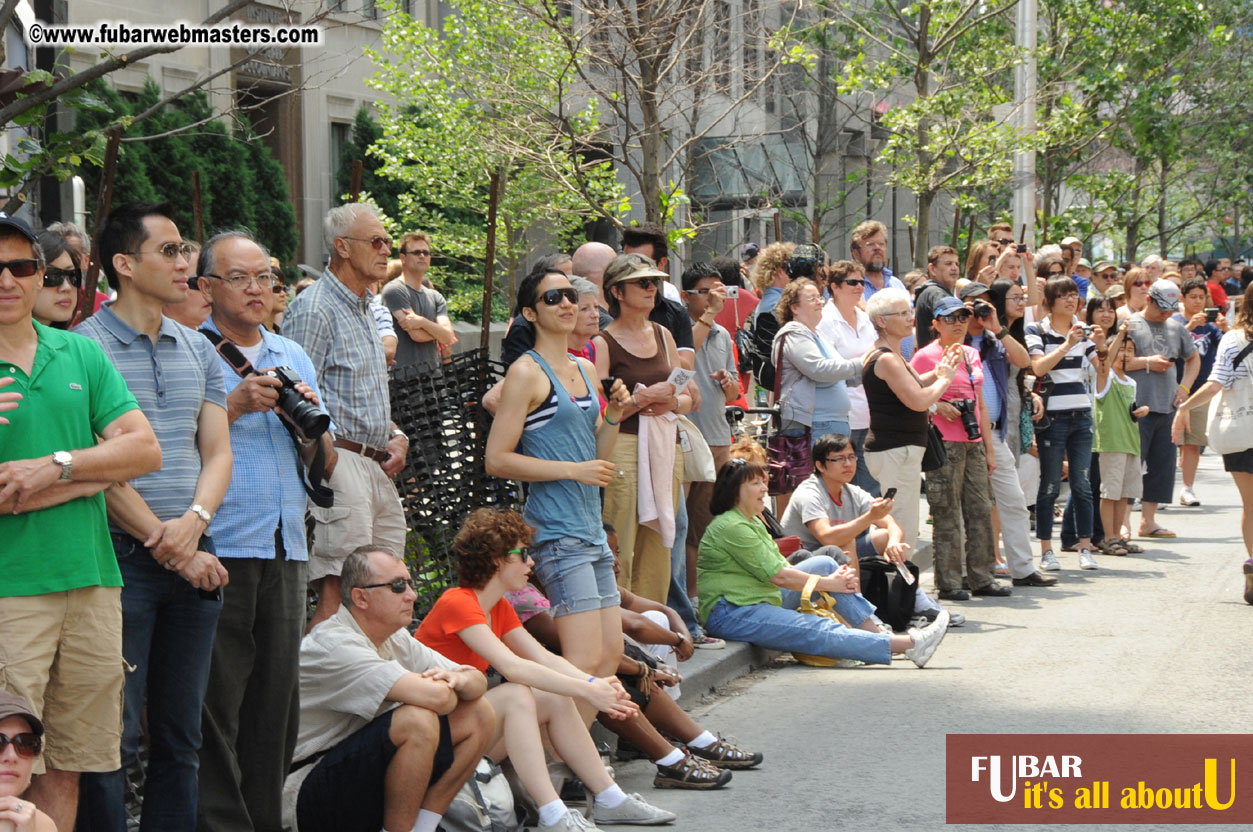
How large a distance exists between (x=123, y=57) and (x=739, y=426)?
6572mm

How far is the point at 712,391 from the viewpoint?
959 centimetres

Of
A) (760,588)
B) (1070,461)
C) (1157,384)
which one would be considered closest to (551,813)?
(760,588)

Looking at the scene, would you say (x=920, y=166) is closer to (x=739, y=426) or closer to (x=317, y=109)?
(x=739, y=426)

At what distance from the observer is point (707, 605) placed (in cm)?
878

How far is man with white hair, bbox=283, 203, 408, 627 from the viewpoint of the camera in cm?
601

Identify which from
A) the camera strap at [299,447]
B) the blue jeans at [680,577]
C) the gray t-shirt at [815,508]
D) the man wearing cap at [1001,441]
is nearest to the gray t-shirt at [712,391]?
the gray t-shirt at [815,508]

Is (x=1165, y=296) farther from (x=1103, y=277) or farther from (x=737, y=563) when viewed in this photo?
(x=737, y=563)

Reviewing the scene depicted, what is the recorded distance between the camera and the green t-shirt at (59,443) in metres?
4.05

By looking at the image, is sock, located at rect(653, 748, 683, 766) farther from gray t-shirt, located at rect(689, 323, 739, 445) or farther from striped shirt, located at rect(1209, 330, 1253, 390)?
striped shirt, located at rect(1209, 330, 1253, 390)

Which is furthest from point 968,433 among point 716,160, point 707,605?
point 716,160

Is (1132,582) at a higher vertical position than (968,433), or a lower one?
lower

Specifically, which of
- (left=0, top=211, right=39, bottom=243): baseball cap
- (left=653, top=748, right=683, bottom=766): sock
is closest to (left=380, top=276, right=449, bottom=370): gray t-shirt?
(left=653, top=748, right=683, bottom=766): sock

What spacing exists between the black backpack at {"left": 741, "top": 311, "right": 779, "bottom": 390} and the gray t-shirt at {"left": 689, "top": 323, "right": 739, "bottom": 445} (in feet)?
3.64

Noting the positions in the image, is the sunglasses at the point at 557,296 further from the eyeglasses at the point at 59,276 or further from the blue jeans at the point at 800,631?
the blue jeans at the point at 800,631
